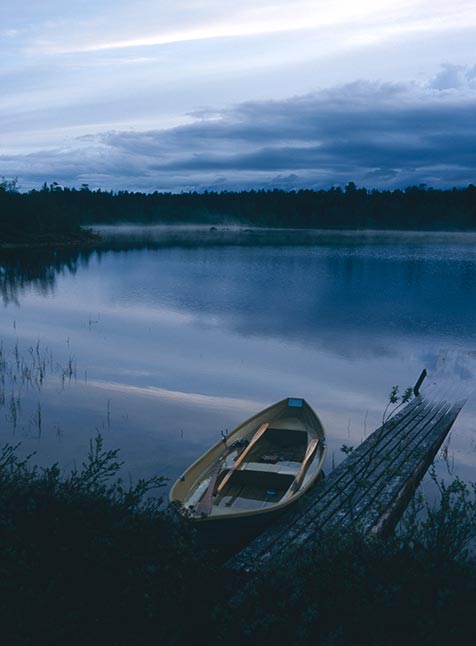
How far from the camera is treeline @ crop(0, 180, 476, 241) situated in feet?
512

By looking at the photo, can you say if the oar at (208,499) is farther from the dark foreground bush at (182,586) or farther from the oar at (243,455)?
the dark foreground bush at (182,586)

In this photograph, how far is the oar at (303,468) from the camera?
946 centimetres

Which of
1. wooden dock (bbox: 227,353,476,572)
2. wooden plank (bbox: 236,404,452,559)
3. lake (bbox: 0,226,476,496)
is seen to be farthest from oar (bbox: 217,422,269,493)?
lake (bbox: 0,226,476,496)

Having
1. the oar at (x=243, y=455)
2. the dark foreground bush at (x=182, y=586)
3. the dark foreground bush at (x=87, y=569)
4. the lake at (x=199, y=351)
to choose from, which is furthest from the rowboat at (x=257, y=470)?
the dark foreground bush at (x=182, y=586)

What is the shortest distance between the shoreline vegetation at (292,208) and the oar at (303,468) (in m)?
134

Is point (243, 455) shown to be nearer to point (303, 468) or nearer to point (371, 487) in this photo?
point (303, 468)

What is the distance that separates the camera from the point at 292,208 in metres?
167

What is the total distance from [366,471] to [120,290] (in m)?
31.9

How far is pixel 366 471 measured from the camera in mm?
10648

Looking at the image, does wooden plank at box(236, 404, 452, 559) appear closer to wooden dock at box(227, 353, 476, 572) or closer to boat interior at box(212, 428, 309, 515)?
wooden dock at box(227, 353, 476, 572)

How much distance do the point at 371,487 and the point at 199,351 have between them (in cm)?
1336

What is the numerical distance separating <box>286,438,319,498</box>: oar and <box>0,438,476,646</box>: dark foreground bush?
2.80 meters

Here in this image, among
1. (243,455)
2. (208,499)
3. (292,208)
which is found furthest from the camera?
(292,208)

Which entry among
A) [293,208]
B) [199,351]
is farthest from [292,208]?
[199,351]
